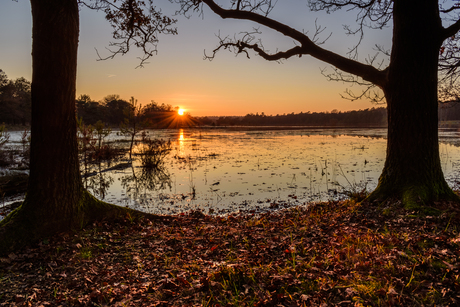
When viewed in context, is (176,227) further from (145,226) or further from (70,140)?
(70,140)

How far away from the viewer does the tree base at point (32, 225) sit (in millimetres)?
4121

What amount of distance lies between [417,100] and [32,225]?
758 centimetres

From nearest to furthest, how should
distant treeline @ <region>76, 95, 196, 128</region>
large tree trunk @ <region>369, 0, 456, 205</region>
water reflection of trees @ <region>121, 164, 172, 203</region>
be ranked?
large tree trunk @ <region>369, 0, 456, 205</region>
water reflection of trees @ <region>121, 164, 172, 203</region>
distant treeline @ <region>76, 95, 196, 128</region>

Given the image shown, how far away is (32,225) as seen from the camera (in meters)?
4.39

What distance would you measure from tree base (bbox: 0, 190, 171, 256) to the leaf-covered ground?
0.18 m

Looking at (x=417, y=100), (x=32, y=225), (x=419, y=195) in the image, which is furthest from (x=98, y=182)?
(x=417, y=100)

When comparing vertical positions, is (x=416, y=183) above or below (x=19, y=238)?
above

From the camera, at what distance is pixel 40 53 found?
14.4 feet

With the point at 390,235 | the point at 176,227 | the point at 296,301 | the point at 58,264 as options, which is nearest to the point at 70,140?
the point at 58,264

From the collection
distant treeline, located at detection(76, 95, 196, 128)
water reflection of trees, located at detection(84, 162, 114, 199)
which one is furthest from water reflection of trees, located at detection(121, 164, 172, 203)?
distant treeline, located at detection(76, 95, 196, 128)

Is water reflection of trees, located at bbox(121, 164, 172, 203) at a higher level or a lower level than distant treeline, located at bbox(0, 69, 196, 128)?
lower

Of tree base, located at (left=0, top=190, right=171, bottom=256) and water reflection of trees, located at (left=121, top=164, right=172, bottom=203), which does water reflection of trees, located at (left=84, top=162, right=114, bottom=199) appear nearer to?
water reflection of trees, located at (left=121, top=164, right=172, bottom=203)

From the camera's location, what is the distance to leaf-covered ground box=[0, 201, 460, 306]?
9.50 feet

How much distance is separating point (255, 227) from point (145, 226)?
7.64ft
